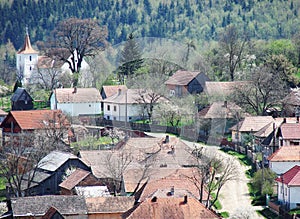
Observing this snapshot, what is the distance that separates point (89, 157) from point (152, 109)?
39.4 ft

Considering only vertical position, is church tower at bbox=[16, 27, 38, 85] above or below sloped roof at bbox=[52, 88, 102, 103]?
above

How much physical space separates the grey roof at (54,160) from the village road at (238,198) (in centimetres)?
838

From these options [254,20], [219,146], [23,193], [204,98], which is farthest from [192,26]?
[23,193]

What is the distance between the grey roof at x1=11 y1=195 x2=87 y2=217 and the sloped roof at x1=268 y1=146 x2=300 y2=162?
35.5 ft

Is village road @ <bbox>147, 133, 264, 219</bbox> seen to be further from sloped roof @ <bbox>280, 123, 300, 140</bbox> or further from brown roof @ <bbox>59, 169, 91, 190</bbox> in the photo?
brown roof @ <bbox>59, 169, 91, 190</bbox>

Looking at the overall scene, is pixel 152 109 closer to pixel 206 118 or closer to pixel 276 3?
pixel 206 118

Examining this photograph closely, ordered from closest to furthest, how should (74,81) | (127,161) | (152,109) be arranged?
(127,161) < (152,109) < (74,81)

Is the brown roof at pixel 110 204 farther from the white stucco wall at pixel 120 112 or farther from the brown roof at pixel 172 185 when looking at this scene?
the white stucco wall at pixel 120 112

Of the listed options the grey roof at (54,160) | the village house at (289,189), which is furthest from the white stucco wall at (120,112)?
the village house at (289,189)

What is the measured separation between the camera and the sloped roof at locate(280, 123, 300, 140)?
172 ft

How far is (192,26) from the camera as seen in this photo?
122m

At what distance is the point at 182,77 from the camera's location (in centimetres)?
6944

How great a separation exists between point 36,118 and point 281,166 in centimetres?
1856

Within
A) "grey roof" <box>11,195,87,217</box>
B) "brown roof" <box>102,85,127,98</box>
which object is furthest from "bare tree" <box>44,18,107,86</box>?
"grey roof" <box>11,195,87,217</box>
